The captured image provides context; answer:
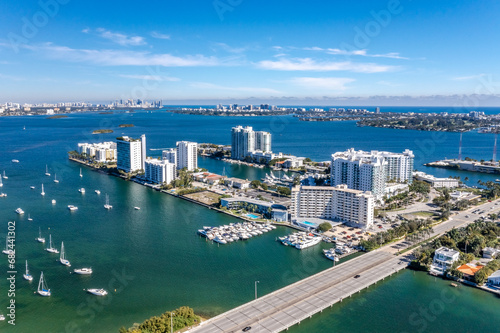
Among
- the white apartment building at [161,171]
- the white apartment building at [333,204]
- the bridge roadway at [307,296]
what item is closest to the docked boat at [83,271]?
the bridge roadway at [307,296]

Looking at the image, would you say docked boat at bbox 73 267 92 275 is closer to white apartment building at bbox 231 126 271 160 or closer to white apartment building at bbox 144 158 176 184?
white apartment building at bbox 144 158 176 184

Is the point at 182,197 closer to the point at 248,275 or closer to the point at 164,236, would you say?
the point at 164,236

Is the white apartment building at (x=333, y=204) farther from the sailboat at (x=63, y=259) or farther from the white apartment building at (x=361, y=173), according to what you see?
the sailboat at (x=63, y=259)

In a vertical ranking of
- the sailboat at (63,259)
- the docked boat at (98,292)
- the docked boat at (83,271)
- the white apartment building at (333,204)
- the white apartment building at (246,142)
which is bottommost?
the docked boat at (98,292)

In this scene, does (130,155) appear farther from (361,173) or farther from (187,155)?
(361,173)

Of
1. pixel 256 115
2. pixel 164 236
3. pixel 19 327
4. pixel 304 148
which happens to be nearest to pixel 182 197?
pixel 164 236
